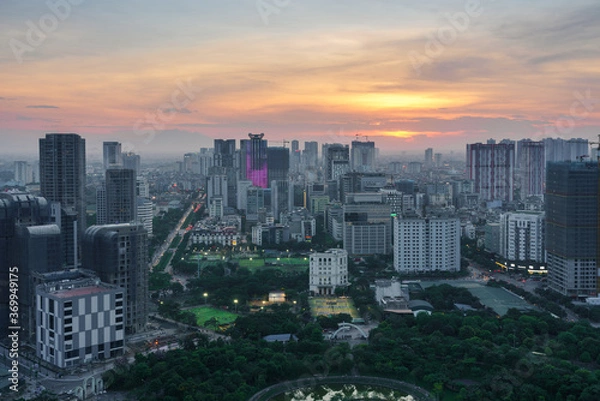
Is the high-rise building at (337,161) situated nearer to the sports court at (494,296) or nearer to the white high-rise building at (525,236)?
the white high-rise building at (525,236)

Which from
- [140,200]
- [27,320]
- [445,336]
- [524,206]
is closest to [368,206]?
[524,206]

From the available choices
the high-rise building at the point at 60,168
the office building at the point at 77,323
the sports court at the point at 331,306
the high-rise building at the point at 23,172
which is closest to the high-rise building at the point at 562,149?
the sports court at the point at 331,306

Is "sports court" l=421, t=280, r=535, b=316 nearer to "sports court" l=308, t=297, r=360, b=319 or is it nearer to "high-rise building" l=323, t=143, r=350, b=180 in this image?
"sports court" l=308, t=297, r=360, b=319

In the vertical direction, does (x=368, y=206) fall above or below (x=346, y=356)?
above

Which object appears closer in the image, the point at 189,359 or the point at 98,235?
the point at 189,359

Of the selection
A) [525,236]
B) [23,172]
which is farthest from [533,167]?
[23,172]

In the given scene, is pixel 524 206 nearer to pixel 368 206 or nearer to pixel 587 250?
pixel 368 206

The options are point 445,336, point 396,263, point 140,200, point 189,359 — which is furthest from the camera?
point 140,200
